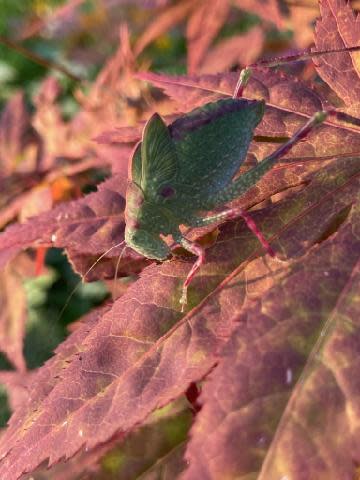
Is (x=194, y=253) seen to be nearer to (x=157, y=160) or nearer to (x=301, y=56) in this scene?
(x=157, y=160)

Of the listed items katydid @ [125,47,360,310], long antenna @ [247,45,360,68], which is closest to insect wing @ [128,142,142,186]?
katydid @ [125,47,360,310]

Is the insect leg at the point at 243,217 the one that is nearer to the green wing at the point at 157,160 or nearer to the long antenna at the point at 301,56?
the green wing at the point at 157,160

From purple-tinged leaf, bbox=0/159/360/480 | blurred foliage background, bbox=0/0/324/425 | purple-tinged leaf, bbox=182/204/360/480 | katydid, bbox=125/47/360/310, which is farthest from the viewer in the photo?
blurred foliage background, bbox=0/0/324/425

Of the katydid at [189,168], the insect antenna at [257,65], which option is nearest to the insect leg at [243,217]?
the katydid at [189,168]

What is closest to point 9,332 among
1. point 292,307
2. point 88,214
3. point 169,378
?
point 88,214

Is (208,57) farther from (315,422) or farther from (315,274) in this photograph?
(315,422)

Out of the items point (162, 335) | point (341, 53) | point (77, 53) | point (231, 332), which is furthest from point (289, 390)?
point (77, 53)

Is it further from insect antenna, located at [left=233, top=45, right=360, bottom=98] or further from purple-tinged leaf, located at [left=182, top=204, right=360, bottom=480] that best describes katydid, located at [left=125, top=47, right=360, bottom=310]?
purple-tinged leaf, located at [left=182, top=204, right=360, bottom=480]

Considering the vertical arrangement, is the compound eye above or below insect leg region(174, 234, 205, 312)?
above
